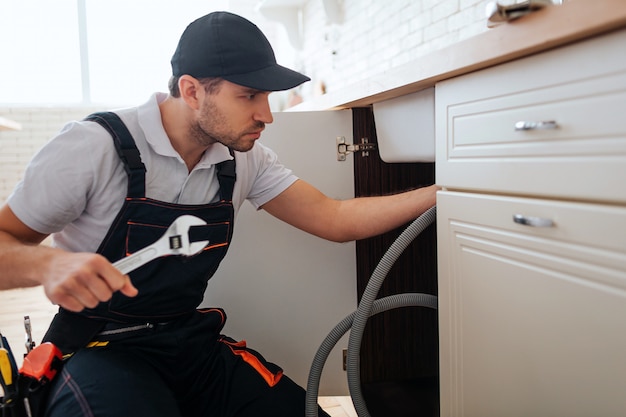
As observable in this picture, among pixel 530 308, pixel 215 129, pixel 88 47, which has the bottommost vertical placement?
pixel 530 308

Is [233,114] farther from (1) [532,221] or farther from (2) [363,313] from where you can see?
(1) [532,221]

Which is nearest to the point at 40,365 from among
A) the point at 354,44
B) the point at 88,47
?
the point at 354,44

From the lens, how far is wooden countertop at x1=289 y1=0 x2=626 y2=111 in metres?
0.69

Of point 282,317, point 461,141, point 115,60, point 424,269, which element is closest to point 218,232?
point 282,317

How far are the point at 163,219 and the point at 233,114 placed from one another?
26 cm

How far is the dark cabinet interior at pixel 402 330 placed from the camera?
4.99 feet

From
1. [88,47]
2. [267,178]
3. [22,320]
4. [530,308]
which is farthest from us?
[88,47]

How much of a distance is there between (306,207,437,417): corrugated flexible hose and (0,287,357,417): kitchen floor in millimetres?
518

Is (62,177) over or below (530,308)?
over

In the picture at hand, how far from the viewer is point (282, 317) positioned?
1.50 m

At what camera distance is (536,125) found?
83 cm

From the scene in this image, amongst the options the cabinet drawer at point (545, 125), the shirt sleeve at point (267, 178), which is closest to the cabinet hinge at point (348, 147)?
the shirt sleeve at point (267, 178)

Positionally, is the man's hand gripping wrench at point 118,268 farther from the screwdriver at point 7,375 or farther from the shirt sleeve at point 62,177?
the shirt sleeve at point 62,177

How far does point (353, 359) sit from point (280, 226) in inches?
15.8
